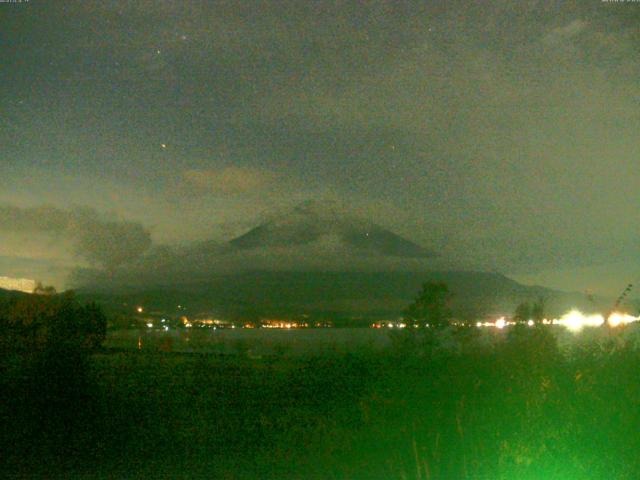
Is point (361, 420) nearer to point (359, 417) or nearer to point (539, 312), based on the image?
point (359, 417)

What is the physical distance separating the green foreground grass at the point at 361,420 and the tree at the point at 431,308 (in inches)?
239

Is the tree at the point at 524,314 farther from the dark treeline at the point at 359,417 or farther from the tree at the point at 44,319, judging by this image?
the tree at the point at 44,319

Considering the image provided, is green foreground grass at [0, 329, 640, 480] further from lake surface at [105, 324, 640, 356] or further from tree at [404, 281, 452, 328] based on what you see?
tree at [404, 281, 452, 328]

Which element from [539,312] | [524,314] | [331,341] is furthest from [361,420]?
[524,314]

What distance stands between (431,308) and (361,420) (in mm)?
13640

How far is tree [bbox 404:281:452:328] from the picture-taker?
24578 mm

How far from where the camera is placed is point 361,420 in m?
12.7

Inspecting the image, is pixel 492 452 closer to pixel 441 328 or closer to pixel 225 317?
pixel 441 328

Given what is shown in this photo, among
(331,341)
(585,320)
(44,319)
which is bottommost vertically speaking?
(331,341)

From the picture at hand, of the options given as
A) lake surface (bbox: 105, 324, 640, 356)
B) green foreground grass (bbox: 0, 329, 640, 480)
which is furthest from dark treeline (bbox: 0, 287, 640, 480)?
lake surface (bbox: 105, 324, 640, 356)

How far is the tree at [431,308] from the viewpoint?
80.6ft

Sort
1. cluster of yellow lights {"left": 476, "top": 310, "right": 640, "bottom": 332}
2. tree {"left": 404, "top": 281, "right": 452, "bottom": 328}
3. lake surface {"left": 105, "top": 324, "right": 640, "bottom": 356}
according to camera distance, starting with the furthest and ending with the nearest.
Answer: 1. tree {"left": 404, "top": 281, "right": 452, "bottom": 328}
2. cluster of yellow lights {"left": 476, "top": 310, "right": 640, "bottom": 332}
3. lake surface {"left": 105, "top": 324, "right": 640, "bottom": 356}

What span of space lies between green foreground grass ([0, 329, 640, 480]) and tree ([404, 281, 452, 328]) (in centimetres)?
606

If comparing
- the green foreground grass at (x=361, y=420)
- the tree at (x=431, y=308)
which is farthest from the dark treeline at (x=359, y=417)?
the tree at (x=431, y=308)
